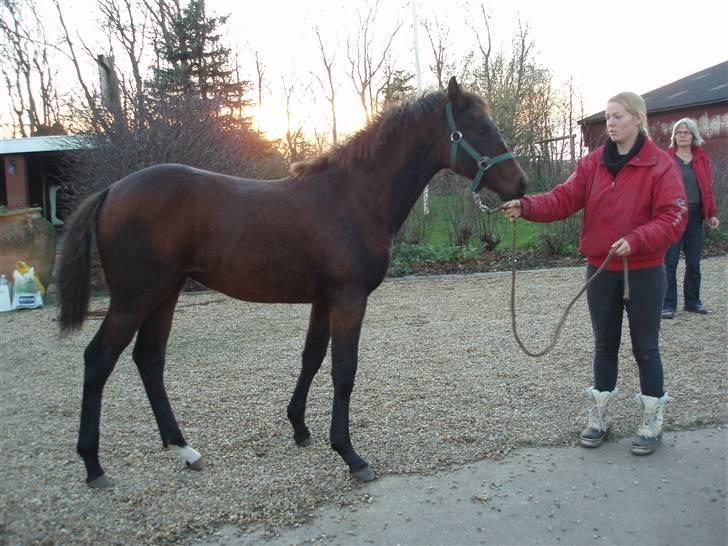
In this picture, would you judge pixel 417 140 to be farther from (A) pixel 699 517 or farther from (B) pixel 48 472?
(B) pixel 48 472

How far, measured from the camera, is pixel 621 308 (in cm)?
346

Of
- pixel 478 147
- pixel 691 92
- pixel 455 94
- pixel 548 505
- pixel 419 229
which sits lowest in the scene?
pixel 548 505

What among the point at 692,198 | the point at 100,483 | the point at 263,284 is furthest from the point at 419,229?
the point at 100,483

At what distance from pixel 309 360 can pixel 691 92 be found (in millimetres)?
24565

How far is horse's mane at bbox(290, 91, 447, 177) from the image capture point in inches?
133

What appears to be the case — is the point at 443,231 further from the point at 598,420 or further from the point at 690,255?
the point at 598,420

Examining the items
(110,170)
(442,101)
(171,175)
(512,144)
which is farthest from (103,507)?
(512,144)

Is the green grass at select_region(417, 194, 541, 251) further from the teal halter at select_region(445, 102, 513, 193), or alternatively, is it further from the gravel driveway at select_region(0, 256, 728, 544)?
the teal halter at select_region(445, 102, 513, 193)

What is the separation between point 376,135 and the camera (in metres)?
3.38

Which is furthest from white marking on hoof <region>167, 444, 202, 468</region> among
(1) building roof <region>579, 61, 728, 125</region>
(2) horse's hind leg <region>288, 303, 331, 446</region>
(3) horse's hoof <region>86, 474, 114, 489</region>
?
(1) building roof <region>579, 61, 728, 125</region>

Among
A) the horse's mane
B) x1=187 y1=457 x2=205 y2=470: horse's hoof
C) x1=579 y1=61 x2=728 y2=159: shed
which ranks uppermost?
x1=579 y1=61 x2=728 y2=159: shed

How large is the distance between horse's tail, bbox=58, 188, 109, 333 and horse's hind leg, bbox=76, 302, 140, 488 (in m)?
0.29

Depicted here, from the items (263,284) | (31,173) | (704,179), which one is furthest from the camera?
(31,173)

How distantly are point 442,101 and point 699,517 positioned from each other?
2.62 meters
